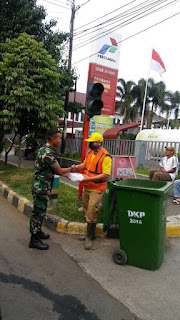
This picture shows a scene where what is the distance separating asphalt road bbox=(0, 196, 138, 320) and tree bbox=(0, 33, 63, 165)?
5.55m

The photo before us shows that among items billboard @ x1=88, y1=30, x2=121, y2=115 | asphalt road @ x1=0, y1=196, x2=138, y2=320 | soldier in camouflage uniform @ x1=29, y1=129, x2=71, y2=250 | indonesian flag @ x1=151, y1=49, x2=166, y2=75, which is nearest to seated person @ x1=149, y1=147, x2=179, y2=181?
soldier in camouflage uniform @ x1=29, y1=129, x2=71, y2=250

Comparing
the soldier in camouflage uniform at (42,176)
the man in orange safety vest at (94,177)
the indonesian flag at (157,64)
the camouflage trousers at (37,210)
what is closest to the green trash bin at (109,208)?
the man in orange safety vest at (94,177)

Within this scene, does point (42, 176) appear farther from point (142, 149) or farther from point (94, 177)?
point (142, 149)

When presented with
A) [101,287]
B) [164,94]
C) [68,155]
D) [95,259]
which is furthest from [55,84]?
[164,94]

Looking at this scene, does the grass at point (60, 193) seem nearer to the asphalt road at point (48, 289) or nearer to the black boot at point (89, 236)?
the black boot at point (89, 236)

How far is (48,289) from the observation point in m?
2.75

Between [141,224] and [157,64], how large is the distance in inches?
704

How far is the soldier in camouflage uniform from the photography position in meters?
3.56

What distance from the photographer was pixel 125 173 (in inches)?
222

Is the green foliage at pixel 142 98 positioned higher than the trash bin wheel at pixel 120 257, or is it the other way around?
the green foliage at pixel 142 98

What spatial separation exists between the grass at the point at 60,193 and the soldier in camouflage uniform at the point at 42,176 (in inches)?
40.5

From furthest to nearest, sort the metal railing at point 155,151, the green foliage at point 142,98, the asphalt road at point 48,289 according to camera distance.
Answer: the green foliage at point 142,98
the metal railing at point 155,151
the asphalt road at point 48,289

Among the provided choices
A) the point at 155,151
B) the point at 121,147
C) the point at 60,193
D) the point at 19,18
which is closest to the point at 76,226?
the point at 60,193

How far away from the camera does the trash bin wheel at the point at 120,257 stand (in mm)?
3327
